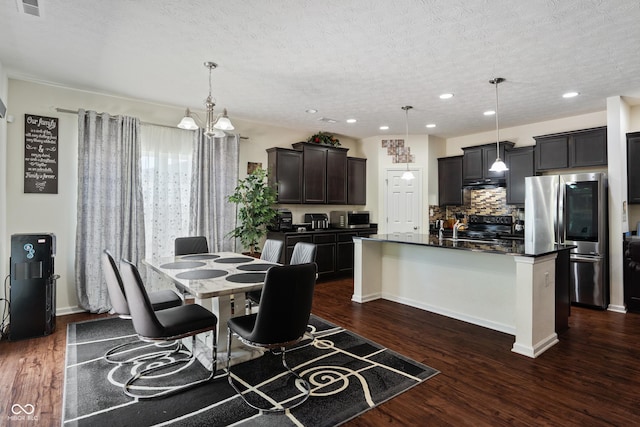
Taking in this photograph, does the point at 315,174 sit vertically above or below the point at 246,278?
above

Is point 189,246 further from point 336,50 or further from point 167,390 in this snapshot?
point 336,50

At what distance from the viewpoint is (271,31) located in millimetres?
2750

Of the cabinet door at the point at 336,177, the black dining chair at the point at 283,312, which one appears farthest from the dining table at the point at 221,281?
the cabinet door at the point at 336,177

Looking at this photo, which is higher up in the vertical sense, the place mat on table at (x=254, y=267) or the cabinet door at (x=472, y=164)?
the cabinet door at (x=472, y=164)

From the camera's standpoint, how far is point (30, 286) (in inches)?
134

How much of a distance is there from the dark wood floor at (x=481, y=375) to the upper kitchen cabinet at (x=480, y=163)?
273cm

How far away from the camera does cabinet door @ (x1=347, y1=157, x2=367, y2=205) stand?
6809 millimetres

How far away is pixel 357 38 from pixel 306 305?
219 cm

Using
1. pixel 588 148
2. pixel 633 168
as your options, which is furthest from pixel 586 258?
pixel 588 148

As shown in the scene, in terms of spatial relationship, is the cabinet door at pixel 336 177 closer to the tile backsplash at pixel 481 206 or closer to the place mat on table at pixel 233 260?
the tile backsplash at pixel 481 206

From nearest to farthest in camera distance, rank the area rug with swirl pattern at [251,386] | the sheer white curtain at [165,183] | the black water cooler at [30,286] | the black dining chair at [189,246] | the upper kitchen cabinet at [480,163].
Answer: the area rug with swirl pattern at [251,386] < the black water cooler at [30,286] < the black dining chair at [189,246] < the sheer white curtain at [165,183] < the upper kitchen cabinet at [480,163]

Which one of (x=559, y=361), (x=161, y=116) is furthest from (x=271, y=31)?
(x=559, y=361)

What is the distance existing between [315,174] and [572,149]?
3.98 meters

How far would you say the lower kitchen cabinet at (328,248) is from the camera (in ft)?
18.3
